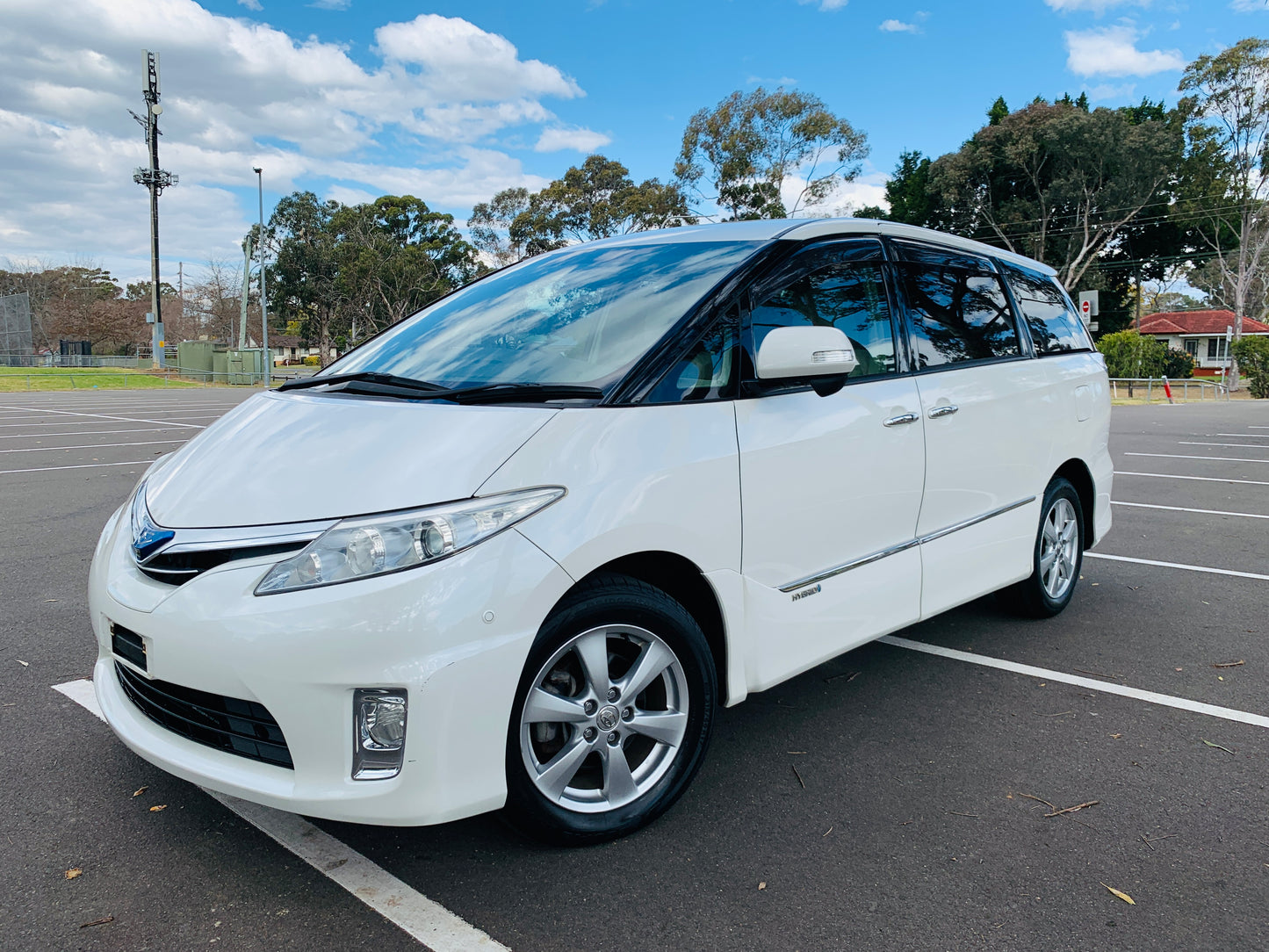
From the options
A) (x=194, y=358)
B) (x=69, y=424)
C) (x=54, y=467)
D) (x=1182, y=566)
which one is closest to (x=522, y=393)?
(x=1182, y=566)

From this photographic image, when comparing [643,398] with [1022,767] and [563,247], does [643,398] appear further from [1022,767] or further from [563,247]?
[1022,767]

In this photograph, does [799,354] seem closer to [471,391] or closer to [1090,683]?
[471,391]

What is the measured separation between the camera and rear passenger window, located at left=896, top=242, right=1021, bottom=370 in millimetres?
3734

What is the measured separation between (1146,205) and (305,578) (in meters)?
49.3

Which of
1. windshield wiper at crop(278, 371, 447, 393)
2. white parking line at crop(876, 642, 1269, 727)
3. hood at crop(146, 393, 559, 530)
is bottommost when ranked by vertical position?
white parking line at crop(876, 642, 1269, 727)

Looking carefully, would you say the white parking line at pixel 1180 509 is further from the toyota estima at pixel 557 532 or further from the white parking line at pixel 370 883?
the white parking line at pixel 370 883

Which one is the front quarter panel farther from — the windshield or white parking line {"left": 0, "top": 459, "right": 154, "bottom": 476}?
white parking line {"left": 0, "top": 459, "right": 154, "bottom": 476}

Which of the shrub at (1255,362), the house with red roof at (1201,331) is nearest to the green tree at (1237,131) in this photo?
the shrub at (1255,362)

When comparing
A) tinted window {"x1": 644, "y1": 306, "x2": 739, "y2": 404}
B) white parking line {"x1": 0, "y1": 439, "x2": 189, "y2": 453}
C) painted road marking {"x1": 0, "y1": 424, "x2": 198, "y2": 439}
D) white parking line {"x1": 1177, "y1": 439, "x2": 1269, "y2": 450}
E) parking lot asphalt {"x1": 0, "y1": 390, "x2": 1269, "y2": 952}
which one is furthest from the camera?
white parking line {"x1": 1177, "y1": 439, "x2": 1269, "y2": 450}

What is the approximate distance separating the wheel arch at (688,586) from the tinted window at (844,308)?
2.68ft

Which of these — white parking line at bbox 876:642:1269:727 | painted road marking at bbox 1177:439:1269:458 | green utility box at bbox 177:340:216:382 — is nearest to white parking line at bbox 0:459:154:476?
white parking line at bbox 876:642:1269:727

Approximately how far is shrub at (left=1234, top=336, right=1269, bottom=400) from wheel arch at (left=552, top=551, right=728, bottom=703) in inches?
1597

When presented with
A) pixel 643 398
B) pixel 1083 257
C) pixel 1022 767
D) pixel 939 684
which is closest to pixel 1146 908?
pixel 1022 767

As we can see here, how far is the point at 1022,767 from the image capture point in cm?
309
